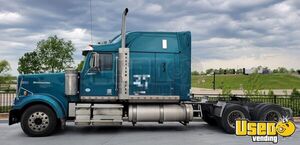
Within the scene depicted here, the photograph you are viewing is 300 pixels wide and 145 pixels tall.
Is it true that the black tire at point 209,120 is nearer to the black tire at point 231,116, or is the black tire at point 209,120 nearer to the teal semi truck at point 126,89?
the teal semi truck at point 126,89

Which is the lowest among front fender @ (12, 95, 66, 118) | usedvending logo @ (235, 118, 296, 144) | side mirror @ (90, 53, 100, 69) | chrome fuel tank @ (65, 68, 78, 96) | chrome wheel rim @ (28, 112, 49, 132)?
usedvending logo @ (235, 118, 296, 144)

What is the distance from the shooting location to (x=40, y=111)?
899 cm

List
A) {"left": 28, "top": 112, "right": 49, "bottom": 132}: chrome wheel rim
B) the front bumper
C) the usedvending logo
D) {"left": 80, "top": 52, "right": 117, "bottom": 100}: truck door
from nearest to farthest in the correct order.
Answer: the usedvending logo < {"left": 28, "top": 112, "right": 49, "bottom": 132}: chrome wheel rim < the front bumper < {"left": 80, "top": 52, "right": 117, "bottom": 100}: truck door

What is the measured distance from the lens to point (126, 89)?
9.37 meters

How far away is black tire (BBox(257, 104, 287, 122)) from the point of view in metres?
9.60

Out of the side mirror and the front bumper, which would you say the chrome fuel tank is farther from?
the front bumper

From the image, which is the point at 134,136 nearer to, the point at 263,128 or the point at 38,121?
the point at 38,121

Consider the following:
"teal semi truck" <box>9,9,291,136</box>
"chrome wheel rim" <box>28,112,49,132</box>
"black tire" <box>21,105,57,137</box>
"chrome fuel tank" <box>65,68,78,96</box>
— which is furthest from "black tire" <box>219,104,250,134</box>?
"chrome wheel rim" <box>28,112,49,132</box>

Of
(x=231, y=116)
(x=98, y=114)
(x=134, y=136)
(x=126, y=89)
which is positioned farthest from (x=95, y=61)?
(x=231, y=116)

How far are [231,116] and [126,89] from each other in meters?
3.42

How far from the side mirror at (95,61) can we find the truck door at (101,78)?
31 millimetres

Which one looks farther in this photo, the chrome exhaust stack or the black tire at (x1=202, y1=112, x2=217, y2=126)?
the black tire at (x1=202, y1=112, x2=217, y2=126)

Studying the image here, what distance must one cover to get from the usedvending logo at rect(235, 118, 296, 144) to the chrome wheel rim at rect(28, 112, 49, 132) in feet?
18.8

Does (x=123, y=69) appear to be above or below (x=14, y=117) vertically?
above
